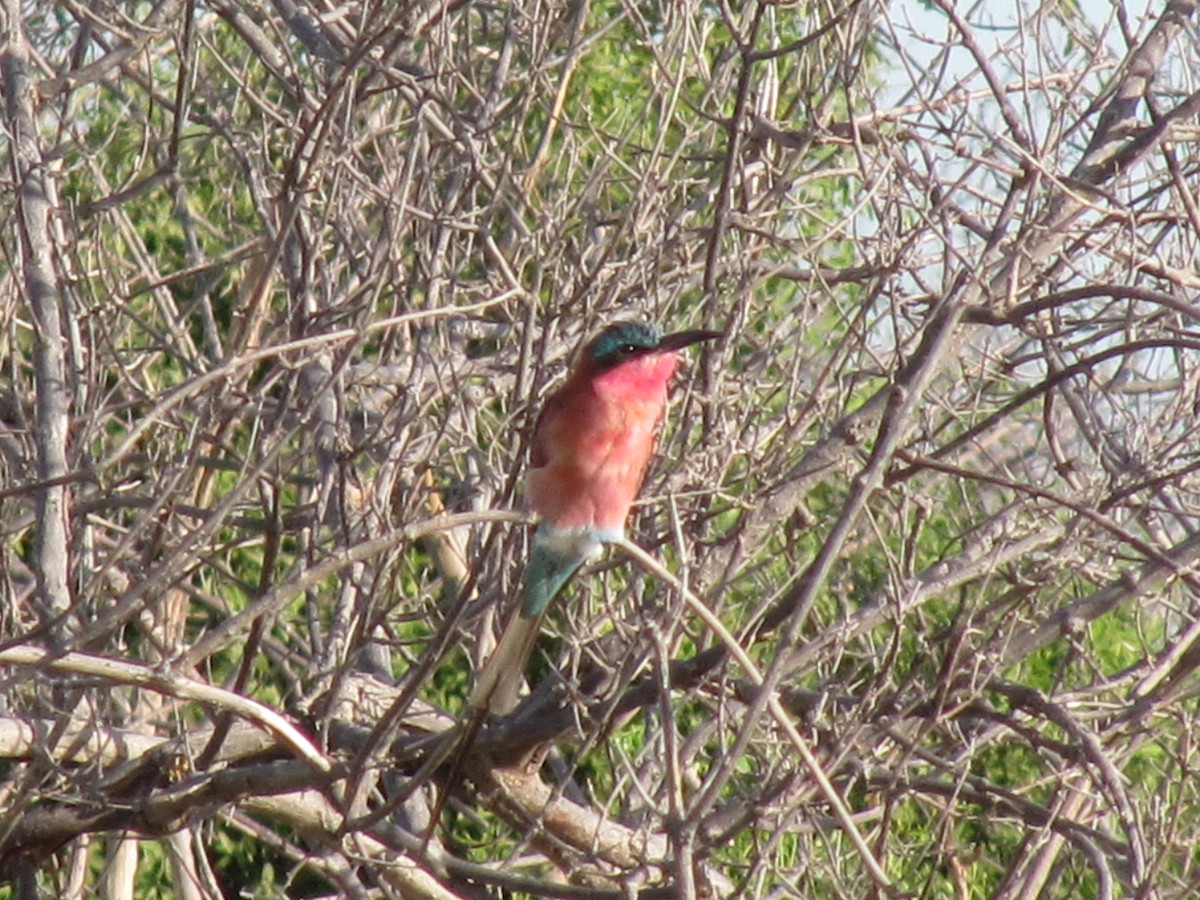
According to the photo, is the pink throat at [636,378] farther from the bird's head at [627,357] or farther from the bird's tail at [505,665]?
the bird's tail at [505,665]

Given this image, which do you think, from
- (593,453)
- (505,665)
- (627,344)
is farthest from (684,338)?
(505,665)

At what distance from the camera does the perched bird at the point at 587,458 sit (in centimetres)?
407

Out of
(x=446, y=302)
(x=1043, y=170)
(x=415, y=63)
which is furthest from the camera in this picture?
(x=415, y=63)

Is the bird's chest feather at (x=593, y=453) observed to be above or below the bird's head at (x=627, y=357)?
below

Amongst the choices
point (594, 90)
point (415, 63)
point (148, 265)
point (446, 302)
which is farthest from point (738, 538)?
point (594, 90)

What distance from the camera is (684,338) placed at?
3994 millimetres

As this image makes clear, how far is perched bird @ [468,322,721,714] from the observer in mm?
4066

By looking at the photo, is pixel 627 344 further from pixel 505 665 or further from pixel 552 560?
pixel 505 665

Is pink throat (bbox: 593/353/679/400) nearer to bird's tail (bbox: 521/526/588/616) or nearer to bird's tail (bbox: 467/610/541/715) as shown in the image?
bird's tail (bbox: 521/526/588/616)

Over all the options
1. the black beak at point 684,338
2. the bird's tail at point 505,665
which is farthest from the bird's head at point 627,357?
the bird's tail at point 505,665

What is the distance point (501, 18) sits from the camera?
6246 millimetres

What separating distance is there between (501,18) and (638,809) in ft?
8.59

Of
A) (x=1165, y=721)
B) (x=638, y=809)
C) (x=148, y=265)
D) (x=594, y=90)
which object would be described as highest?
(x=594, y=90)

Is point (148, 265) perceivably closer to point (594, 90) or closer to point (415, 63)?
point (415, 63)
